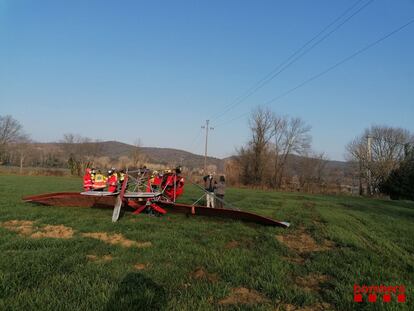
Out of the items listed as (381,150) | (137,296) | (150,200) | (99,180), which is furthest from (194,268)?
(381,150)

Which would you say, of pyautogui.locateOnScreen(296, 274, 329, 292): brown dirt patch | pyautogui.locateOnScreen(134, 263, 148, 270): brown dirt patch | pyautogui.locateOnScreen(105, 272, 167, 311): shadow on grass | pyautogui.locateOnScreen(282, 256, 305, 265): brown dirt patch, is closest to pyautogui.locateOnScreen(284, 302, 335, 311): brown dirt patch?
pyautogui.locateOnScreen(296, 274, 329, 292): brown dirt patch

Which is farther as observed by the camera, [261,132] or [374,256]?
[261,132]

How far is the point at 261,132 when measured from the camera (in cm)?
5859

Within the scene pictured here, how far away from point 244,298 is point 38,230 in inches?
216

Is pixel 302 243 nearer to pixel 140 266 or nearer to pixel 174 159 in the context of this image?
pixel 140 266

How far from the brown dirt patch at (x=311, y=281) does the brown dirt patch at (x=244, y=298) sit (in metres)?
0.73

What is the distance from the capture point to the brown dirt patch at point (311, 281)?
447 cm

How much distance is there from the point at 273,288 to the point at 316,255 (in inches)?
88.5

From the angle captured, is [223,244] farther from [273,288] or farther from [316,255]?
[273,288]

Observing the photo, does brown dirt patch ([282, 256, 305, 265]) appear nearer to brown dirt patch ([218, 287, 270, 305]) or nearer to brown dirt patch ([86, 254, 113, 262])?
brown dirt patch ([218, 287, 270, 305])

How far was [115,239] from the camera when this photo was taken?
6887 mm

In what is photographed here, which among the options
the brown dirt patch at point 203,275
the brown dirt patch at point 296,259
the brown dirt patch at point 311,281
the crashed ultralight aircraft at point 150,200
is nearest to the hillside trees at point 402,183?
the crashed ultralight aircraft at point 150,200

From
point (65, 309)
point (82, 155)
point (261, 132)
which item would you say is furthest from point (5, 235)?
point (82, 155)

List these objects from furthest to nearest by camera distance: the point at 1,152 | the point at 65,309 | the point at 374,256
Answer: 1. the point at 1,152
2. the point at 374,256
3. the point at 65,309
